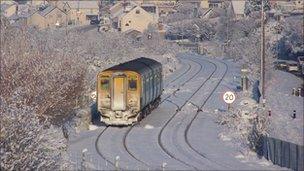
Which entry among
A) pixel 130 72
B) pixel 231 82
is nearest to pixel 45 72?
pixel 130 72

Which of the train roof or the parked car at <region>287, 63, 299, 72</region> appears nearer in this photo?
the train roof

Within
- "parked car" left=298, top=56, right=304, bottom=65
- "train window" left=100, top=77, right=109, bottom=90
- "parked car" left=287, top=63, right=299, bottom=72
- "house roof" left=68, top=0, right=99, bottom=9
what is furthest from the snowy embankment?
"house roof" left=68, top=0, right=99, bottom=9

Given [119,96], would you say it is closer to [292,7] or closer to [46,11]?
[292,7]

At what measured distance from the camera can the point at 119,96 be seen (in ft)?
89.1

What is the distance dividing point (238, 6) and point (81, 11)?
27.3m

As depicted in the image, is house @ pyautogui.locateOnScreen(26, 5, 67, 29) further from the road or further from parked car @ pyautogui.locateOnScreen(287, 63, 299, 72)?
the road

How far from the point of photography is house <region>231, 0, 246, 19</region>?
9860 cm

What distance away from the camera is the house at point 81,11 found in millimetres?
113488

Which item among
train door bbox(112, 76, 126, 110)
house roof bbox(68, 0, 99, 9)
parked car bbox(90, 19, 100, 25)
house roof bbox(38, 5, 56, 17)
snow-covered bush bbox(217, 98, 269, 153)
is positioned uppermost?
house roof bbox(68, 0, 99, 9)

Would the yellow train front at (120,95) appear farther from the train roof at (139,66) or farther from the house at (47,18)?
the house at (47,18)

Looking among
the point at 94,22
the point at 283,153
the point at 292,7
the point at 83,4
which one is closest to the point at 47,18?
the point at 94,22

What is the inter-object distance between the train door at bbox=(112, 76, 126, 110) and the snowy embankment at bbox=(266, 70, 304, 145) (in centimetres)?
576

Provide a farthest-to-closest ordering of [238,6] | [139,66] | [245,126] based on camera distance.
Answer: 1. [238,6]
2. [139,66]
3. [245,126]

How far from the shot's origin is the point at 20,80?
81.4 feet
